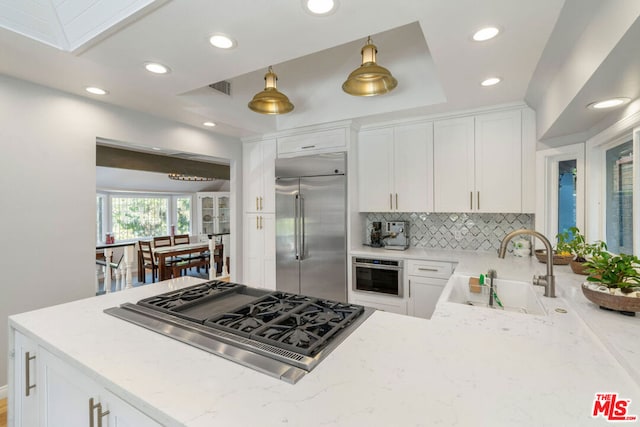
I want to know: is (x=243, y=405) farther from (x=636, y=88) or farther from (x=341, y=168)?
(x=341, y=168)

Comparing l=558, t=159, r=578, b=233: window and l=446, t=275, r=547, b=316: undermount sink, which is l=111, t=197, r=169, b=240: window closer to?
l=446, t=275, r=547, b=316: undermount sink

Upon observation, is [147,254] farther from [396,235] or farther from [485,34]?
[485,34]

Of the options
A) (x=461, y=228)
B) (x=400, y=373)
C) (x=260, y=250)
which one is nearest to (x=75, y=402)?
(x=400, y=373)

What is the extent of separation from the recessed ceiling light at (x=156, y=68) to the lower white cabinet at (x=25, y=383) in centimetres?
163

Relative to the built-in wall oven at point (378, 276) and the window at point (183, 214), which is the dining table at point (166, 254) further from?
the built-in wall oven at point (378, 276)

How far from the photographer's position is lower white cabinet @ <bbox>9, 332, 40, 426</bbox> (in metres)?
1.31

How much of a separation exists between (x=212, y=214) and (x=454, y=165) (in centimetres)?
708

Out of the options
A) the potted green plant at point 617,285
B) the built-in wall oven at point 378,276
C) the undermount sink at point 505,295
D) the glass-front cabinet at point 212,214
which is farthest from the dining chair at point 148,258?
the potted green plant at point 617,285

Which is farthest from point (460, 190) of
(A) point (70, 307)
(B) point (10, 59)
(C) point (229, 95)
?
(B) point (10, 59)

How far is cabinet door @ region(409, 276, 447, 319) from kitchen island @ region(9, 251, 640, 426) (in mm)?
1486

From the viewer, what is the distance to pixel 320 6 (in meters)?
1.33

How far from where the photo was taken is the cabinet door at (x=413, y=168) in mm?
3084

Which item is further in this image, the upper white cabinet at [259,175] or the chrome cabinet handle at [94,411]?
the upper white cabinet at [259,175]

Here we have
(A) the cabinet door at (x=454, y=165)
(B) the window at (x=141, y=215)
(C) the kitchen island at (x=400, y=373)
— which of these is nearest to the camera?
(C) the kitchen island at (x=400, y=373)
